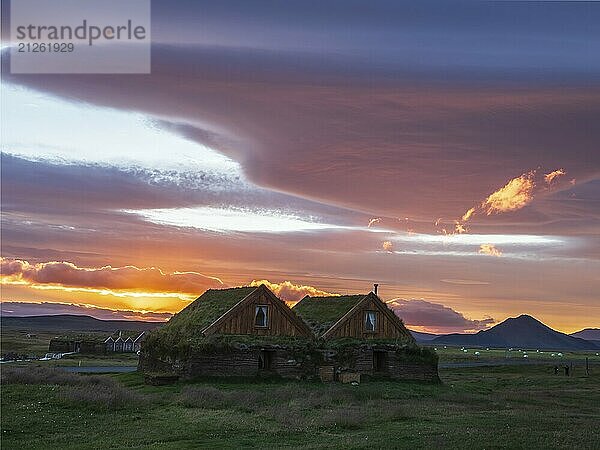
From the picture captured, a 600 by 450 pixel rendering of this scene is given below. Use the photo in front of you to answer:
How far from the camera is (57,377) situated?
3812cm

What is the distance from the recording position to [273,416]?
98.8 ft

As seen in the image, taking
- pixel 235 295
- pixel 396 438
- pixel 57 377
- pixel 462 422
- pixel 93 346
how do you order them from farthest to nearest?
pixel 93 346 → pixel 235 295 → pixel 57 377 → pixel 462 422 → pixel 396 438

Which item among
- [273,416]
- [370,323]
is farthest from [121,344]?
[273,416]

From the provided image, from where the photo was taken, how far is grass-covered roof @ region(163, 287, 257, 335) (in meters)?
46.0

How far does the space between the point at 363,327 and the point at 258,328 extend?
8.56 metres

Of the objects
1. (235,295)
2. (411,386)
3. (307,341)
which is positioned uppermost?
(235,295)

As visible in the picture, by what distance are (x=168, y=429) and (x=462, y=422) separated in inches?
469

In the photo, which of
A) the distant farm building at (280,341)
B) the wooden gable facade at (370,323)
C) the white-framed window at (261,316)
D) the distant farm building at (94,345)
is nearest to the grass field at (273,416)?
the distant farm building at (280,341)

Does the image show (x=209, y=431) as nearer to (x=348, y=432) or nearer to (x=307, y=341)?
(x=348, y=432)

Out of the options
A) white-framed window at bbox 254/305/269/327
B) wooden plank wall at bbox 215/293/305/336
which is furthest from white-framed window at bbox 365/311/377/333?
white-framed window at bbox 254/305/269/327

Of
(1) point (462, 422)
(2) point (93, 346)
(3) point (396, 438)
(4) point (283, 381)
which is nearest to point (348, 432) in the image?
(3) point (396, 438)

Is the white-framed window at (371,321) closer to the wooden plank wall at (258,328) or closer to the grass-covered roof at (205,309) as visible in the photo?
the wooden plank wall at (258,328)

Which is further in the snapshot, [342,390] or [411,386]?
[411,386]

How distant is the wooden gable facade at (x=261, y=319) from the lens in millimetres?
45406
